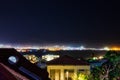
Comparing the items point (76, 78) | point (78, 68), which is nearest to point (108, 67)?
point (76, 78)

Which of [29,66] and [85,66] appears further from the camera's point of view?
[85,66]

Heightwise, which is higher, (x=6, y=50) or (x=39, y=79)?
(x=6, y=50)

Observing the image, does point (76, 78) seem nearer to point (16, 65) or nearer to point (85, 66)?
point (85, 66)

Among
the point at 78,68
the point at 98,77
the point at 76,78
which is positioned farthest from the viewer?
the point at 78,68

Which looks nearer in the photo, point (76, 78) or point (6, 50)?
point (6, 50)

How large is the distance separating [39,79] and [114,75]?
53.9ft

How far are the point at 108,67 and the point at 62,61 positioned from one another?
809cm

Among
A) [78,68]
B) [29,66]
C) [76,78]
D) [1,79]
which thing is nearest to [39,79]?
[29,66]

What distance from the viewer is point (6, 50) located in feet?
25.2

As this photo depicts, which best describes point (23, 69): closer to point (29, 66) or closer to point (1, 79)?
point (29, 66)

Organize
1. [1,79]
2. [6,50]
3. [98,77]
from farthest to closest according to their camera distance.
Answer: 1. [98,77]
2. [6,50]
3. [1,79]

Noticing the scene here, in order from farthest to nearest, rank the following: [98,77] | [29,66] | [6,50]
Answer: [98,77]
[29,66]
[6,50]

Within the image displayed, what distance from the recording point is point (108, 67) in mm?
24562

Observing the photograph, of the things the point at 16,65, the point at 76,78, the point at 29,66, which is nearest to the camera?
the point at 16,65
